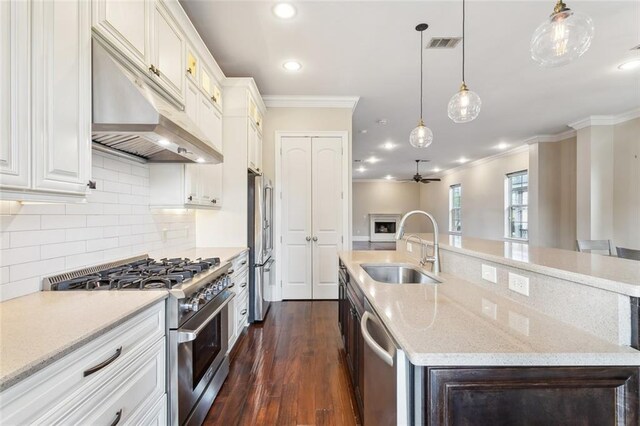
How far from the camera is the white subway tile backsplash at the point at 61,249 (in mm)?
1456

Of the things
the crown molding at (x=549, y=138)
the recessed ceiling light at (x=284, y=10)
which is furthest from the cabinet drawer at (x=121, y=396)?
the crown molding at (x=549, y=138)

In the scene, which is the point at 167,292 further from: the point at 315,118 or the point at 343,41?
the point at 315,118

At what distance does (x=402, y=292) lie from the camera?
149 centimetres

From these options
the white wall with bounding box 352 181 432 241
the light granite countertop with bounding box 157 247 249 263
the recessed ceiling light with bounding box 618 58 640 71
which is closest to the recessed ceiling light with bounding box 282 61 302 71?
the light granite countertop with bounding box 157 247 249 263

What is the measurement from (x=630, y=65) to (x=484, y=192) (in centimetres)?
547

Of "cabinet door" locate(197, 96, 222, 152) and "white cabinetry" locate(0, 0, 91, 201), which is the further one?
"cabinet door" locate(197, 96, 222, 152)

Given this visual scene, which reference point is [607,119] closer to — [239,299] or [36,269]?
[239,299]

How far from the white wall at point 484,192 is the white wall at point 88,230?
771cm

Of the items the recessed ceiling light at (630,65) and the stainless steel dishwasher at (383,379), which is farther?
the recessed ceiling light at (630,65)

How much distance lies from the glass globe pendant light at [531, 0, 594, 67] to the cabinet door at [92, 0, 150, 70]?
2.24 metres

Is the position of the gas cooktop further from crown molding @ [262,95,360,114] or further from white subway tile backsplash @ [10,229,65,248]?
crown molding @ [262,95,360,114]

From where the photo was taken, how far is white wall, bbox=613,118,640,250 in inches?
179

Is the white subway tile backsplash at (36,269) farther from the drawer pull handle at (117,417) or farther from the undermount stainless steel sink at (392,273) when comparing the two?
the undermount stainless steel sink at (392,273)

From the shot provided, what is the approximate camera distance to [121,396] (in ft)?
3.61
